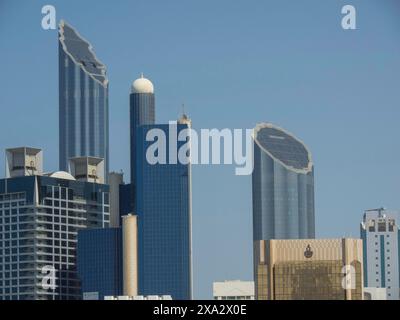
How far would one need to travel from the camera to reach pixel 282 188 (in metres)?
107

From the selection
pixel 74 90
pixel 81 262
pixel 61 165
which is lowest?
pixel 81 262

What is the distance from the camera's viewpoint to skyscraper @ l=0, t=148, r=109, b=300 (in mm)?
99500

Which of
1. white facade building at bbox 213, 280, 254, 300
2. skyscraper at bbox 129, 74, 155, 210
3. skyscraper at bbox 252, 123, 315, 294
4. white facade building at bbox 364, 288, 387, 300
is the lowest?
white facade building at bbox 364, 288, 387, 300

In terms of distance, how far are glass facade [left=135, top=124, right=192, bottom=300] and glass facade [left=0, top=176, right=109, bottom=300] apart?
4.60 m

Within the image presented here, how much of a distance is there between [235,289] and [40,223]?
49557 millimetres

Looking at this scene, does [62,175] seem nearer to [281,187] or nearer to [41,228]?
[41,228]

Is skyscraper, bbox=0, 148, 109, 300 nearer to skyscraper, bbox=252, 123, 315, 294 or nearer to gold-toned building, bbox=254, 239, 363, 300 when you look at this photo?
skyscraper, bbox=252, 123, 315, 294

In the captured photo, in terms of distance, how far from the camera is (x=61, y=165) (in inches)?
4392

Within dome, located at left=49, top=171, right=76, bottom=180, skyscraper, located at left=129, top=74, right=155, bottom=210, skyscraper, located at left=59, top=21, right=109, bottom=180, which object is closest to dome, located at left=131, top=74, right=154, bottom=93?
skyscraper, located at left=129, top=74, right=155, bottom=210

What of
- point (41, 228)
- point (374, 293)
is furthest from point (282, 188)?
point (41, 228)
